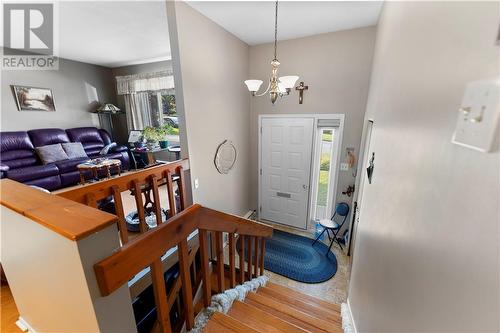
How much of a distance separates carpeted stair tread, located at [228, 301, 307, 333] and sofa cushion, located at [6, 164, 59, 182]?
4.49m

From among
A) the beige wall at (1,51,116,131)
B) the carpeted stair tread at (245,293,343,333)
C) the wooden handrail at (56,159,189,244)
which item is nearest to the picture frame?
the beige wall at (1,51,116,131)

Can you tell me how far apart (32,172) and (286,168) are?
464cm

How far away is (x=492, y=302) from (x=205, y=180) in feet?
8.27

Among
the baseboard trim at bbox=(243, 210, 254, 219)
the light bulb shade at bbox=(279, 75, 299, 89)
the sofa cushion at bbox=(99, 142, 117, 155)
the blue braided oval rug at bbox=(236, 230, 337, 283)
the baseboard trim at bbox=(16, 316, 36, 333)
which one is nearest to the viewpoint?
the baseboard trim at bbox=(16, 316, 36, 333)

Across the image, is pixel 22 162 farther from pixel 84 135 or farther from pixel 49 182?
pixel 84 135

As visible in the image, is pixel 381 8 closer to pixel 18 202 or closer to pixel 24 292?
pixel 18 202

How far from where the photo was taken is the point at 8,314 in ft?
4.13

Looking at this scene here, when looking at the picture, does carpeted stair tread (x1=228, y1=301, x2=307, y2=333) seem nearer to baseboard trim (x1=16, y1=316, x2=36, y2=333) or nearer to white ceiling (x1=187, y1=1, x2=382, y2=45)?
baseboard trim (x1=16, y1=316, x2=36, y2=333)

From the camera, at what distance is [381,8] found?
88.3 inches

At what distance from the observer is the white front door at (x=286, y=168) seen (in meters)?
3.41

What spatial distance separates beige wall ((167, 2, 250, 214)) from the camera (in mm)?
2154

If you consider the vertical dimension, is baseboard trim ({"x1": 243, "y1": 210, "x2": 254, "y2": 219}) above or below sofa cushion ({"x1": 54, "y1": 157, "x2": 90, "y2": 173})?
below

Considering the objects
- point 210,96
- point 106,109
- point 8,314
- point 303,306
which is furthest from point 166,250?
point 106,109

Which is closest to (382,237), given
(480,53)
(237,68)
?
(480,53)
